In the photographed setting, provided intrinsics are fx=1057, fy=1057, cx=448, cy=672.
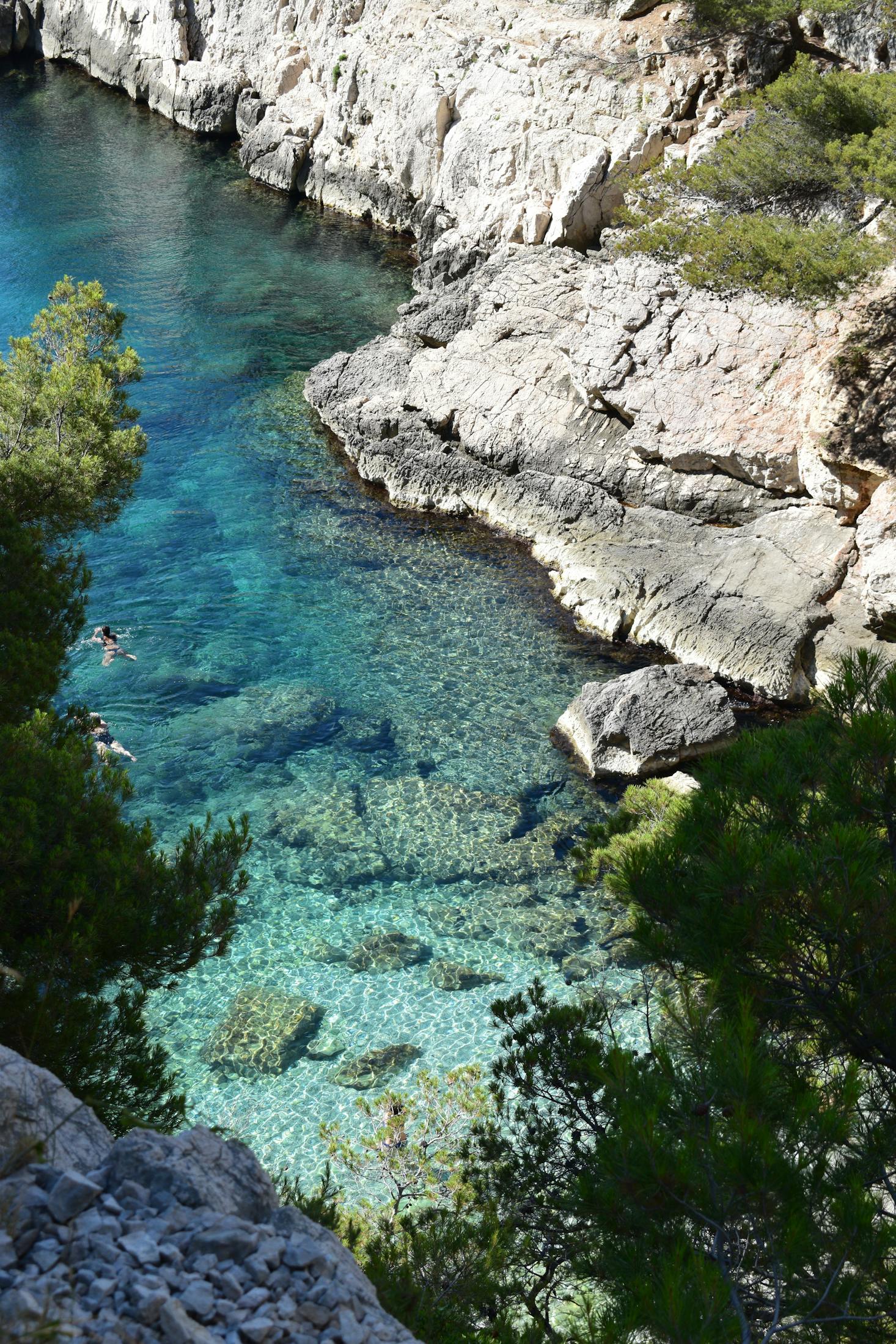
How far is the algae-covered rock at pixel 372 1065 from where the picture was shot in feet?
38.5

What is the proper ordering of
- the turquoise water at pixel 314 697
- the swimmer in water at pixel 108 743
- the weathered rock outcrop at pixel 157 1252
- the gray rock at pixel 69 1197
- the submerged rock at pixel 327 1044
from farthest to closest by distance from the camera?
the swimmer in water at pixel 108 743 → the turquoise water at pixel 314 697 → the submerged rock at pixel 327 1044 → the gray rock at pixel 69 1197 → the weathered rock outcrop at pixel 157 1252

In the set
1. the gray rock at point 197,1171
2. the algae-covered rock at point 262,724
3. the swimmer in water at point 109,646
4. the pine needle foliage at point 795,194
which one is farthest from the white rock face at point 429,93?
the gray rock at point 197,1171

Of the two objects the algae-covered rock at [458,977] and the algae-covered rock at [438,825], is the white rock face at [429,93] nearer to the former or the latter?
the algae-covered rock at [438,825]

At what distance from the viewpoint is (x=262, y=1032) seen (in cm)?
1226

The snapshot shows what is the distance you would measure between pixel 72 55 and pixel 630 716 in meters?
56.0

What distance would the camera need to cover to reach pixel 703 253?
18938mm

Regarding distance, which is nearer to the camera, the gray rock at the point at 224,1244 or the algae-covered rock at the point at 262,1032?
the gray rock at the point at 224,1244

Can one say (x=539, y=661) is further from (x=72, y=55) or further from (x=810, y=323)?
(x=72, y=55)

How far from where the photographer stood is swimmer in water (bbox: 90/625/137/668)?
60.7 ft

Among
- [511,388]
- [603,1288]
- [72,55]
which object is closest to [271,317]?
[511,388]

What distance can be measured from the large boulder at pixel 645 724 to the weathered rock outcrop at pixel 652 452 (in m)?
1.70

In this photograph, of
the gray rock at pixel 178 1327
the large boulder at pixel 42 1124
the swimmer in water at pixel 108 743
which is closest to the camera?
the gray rock at pixel 178 1327

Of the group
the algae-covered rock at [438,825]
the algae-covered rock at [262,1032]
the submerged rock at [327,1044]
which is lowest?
the algae-covered rock at [262,1032]

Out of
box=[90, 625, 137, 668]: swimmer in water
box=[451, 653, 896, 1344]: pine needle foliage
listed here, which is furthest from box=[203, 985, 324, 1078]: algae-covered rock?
box=[90, 625, 137, 668]: swimmer in water
